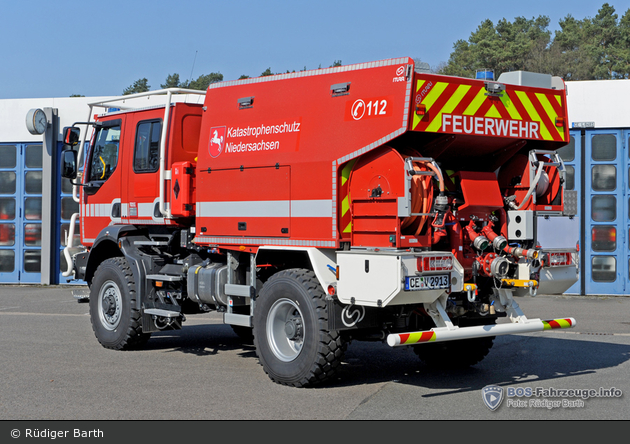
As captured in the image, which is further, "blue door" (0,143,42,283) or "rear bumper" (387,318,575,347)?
"blue door" (0,143,42,283)

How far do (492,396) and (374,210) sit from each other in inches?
80.6

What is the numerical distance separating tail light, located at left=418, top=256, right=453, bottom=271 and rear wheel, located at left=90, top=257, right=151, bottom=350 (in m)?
4.62

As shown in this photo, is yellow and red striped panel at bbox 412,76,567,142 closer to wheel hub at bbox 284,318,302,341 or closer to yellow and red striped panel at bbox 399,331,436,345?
yellow and red striped panel at bbox 399,331,436,345

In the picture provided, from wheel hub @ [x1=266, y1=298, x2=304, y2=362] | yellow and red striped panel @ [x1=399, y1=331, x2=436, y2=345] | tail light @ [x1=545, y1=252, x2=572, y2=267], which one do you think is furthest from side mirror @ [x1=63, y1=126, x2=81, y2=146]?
tail light @ [x1=545, y1=252, x2=572, y2=267]

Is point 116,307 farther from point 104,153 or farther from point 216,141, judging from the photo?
point 216,141

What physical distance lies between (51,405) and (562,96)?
20.0 feet

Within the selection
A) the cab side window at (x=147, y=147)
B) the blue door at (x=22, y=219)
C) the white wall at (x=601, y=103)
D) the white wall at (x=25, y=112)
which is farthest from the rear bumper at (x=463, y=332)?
the blue door at (x=22, y=219)

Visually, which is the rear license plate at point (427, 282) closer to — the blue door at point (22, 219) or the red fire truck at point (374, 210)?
the red fire truck at point (374, 210)

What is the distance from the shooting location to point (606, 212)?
17.7 meters

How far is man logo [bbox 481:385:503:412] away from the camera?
7246 millimetres

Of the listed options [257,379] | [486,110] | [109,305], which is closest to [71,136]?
[109,305]
